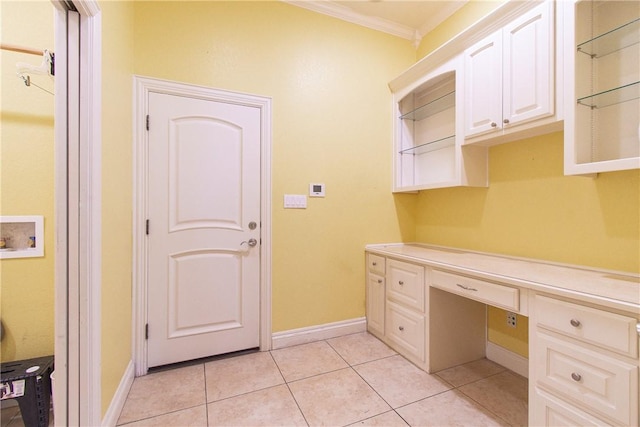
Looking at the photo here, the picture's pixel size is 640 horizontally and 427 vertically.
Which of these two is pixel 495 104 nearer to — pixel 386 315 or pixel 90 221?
pixel 386 315

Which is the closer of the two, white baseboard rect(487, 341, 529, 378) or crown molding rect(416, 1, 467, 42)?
white baseboard rect(487, 341, 529, 378)

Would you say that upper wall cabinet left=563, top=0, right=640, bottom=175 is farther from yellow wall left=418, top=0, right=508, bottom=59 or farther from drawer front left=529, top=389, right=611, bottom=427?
drawer front left=529, top=389, right=611, bottom=427

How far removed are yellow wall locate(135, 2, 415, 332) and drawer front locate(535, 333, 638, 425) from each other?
1.55 m

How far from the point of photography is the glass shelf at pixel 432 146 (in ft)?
7.93

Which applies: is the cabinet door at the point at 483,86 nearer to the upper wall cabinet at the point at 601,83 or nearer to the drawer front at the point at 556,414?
the upper wall cabinet at the point at 601,83

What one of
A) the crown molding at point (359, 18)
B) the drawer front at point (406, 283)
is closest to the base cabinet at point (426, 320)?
the drawer front at point (406, 283)

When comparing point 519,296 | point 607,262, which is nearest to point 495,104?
point 607,262

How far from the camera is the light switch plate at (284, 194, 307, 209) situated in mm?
2363

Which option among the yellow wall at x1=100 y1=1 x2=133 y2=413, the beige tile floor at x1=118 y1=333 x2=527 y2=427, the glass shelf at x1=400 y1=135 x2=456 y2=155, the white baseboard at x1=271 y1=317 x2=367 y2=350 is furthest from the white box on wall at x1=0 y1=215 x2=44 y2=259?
the glass shelf at x1=400 y1=135 x2=456 y2=155

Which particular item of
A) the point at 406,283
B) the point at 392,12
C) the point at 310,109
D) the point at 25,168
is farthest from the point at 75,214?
the point at 392,12

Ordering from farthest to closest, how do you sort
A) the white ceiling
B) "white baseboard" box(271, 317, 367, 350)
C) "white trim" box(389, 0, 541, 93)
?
the white ceiling, "white baseboard" box(271, 317, 367, 350), "white trim" box(389, 0, 541, 93)

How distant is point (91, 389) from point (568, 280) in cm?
231

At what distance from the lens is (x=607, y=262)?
5.02 ft

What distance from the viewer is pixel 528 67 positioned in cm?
165
